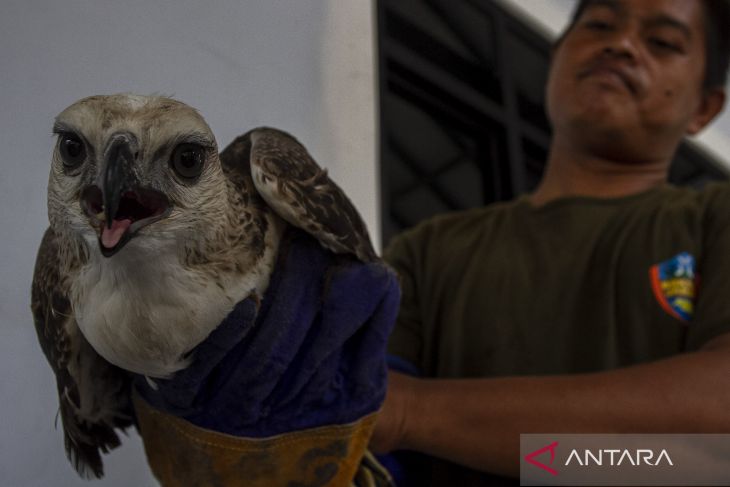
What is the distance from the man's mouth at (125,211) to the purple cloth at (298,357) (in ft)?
0.59

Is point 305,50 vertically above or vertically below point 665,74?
below

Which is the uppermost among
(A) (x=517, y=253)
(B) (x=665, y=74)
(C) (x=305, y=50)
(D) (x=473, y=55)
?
(D) (x=473, y=55)

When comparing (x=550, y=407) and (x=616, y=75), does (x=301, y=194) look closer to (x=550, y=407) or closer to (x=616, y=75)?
(x=550, y=407)

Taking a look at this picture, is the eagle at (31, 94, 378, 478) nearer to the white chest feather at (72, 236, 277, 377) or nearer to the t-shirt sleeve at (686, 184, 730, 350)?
the white chest feather at (72, 236, 277, 377)

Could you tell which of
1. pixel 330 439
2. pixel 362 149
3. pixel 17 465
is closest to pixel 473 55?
pixel 362 149

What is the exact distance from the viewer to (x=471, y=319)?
1.52 m

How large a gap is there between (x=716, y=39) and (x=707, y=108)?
0.18m

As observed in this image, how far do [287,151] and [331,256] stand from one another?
155mm

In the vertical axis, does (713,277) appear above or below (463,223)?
below

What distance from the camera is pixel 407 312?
5.14ft

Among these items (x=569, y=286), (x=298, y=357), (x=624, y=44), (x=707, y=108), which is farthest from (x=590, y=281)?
(x=298, y=357)

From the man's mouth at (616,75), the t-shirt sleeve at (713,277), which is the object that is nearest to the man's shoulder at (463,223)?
the man's mouth at (616,75)

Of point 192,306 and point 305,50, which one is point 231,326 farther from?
point 305,50

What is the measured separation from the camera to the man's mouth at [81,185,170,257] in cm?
63
